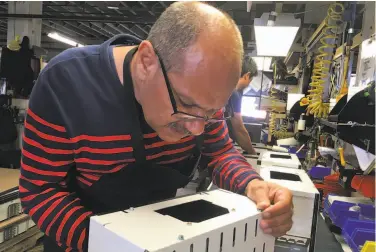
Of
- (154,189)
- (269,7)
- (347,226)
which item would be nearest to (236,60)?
(154,189)

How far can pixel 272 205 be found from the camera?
2.84 ft

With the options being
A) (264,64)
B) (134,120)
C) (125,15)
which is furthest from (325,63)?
(125,15)

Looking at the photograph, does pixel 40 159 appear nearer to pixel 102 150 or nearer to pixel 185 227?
pixel 102 150

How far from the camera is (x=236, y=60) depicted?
2.56 feet

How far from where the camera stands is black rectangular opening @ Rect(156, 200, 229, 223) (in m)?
0.77

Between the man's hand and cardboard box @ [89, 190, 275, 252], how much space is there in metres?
0.02

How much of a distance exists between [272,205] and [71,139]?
537mm

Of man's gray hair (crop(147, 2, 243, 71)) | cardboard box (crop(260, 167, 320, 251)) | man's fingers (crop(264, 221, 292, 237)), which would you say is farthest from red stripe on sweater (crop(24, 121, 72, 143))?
cardboard box (crop(260, 167, 320, 251))

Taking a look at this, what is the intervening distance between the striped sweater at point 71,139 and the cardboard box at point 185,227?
0.58 ft

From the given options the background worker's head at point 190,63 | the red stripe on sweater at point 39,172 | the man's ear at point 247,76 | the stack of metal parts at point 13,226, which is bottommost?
the stack of metal parts at point 13,226

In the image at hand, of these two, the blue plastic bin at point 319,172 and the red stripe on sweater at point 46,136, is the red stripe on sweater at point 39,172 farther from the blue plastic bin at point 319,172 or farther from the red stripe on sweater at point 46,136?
the blue plastic bin at point 319,172

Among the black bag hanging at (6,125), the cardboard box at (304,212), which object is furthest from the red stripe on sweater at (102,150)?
the black bag hanging at (6,125)

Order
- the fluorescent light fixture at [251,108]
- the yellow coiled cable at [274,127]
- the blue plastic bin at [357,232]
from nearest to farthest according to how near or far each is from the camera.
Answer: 1. the blue plastic bin at [357,232]
2. the yellow coiled cable at [274,127]
3. the fluorescent light fixture at [251,108]

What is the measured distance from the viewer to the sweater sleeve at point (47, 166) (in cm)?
83
